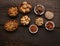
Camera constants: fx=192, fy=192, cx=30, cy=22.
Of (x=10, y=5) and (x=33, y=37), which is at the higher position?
(x=10, y=5)

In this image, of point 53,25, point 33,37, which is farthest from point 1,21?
point 53,25

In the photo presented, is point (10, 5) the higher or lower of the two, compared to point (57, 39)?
higher

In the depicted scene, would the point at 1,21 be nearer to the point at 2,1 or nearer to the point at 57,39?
the point at 2,1

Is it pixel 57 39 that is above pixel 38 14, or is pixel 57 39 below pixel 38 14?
below

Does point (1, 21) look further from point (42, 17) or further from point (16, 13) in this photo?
point (42, 17)

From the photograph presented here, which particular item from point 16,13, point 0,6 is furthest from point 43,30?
point 0,6

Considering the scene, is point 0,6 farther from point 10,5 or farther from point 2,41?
point 2,41

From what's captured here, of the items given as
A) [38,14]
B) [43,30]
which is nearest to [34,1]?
[38,14]
